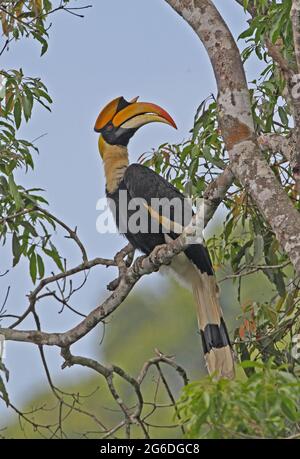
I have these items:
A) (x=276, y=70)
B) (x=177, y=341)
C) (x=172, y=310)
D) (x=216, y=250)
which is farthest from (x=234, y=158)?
(x=172, y=310)

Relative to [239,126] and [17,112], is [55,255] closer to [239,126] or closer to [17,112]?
[17,112]

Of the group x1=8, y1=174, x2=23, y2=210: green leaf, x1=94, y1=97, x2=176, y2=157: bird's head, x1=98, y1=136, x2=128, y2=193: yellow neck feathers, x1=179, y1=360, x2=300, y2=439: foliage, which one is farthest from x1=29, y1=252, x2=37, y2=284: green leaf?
x1=179, y1=360, x2=300, y2=439: foliage

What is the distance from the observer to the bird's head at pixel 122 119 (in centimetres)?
470

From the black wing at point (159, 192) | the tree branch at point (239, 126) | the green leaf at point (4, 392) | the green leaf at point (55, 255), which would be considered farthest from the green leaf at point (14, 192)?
the tree branch at point (239, 126)

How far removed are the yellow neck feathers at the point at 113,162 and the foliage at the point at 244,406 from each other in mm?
2305

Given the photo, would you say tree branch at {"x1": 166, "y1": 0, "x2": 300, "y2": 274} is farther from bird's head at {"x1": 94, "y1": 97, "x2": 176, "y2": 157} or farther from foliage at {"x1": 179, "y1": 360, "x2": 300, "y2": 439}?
bird's head at {"x1": 94, "y1": 97, "x2": 176, "y2": 157}

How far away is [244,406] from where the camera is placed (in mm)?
2332

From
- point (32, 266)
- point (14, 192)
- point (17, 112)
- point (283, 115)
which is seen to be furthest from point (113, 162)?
point (14, 192)

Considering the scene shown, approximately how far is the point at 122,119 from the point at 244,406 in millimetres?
2681

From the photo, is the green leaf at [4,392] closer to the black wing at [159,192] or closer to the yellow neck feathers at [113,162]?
the black wing at [159,192]

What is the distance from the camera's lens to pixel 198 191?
4.16 meters
